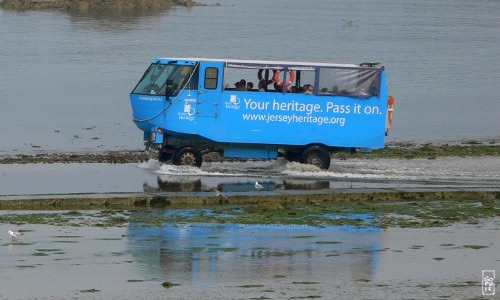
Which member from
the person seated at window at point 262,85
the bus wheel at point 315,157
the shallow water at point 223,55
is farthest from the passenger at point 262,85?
the shallow water at point 223,55

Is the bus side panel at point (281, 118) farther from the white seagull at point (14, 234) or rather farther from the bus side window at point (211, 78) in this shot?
the white seagull at point (14, 234)

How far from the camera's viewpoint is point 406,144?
124ft

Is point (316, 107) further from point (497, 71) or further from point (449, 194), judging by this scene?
point (497, 71)

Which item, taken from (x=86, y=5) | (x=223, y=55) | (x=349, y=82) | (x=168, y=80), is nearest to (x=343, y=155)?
(x=349, y=82)

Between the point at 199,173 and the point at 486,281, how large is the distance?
11599 mm

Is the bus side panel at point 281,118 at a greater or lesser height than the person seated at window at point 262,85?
lesser

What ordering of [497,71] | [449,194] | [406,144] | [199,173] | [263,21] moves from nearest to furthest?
[449,194], [199,173], [406,144], [497,71], [263,21]

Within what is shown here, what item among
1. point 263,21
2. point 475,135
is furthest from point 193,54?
point 263,21

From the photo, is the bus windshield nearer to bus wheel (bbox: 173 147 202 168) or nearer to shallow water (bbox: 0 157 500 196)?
bus wheel (bbox: 173 147 202 168)

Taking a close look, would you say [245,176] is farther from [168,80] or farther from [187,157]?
[168,80]

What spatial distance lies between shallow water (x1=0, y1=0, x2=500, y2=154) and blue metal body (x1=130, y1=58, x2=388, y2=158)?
7502 millimetres

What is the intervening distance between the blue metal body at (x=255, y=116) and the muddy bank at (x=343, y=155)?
2405 millimetres

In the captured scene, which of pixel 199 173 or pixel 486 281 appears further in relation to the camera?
pixel 199 173

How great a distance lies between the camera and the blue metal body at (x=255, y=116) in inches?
1144
